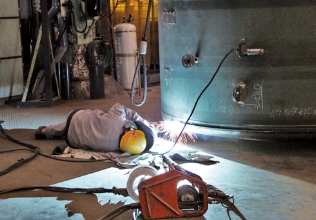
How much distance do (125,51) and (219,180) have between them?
5451 mm

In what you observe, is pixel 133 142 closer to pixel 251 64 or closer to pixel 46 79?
pixel 251 64

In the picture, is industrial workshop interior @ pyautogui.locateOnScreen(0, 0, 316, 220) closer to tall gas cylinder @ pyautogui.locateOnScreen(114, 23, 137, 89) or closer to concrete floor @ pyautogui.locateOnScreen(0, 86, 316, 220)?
concrete floor @ pyautogui.locateOnScreen(0, 86, 316, 220)

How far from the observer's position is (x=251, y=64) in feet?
13.8

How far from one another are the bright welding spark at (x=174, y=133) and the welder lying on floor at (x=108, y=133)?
1.67ft

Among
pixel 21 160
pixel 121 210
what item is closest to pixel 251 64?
pixel 121 210

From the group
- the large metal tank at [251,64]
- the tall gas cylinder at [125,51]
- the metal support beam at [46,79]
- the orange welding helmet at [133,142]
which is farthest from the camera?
the tall gas cylinder at [125,51]

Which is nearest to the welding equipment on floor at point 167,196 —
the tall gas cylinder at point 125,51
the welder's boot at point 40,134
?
the welder's boot at point 40,134

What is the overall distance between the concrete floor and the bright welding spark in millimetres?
123

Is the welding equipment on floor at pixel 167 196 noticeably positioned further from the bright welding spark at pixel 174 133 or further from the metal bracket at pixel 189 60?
the bright welding spark at pixel 174 133

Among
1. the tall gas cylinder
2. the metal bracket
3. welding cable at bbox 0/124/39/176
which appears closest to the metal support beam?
the tall gas cylinder

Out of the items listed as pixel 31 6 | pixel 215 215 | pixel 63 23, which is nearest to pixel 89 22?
pixel 63 23

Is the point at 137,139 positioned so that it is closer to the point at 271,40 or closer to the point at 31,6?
the point at 271,40

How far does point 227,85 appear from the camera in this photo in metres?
4.35

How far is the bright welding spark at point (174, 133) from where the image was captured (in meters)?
→ 4.88
